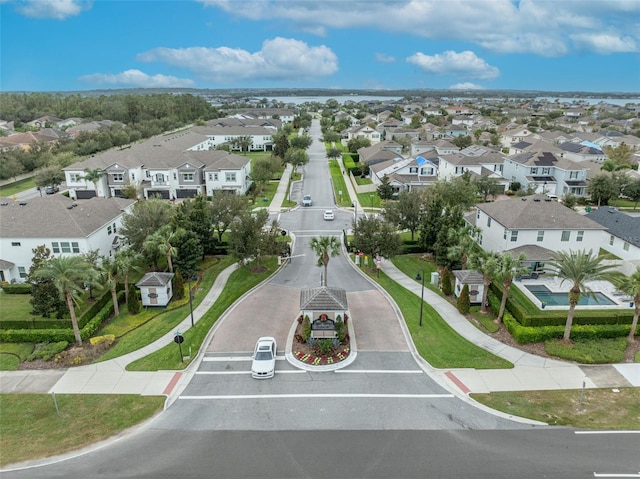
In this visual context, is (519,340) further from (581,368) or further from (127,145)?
(127,145)

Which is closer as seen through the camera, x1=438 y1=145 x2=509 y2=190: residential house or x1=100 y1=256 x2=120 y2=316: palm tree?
x1=100 y1=256 x2=120 y2=316: palm tree

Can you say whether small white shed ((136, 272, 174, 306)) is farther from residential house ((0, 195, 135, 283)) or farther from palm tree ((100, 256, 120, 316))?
residential house ((0, 195, 135, 283))

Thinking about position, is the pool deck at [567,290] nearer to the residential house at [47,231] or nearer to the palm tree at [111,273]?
the palm tree at [111,273]

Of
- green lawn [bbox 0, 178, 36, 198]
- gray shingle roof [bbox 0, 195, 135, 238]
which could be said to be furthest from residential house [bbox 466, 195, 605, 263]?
green lawn [bbox 0, 178, 36, 198]

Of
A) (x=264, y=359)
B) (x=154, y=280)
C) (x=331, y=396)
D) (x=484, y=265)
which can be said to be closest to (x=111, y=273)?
(x=154, y=280)

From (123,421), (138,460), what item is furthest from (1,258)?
(138,460)

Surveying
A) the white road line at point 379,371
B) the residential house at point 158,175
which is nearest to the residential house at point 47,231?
the white road line at point 379,371
